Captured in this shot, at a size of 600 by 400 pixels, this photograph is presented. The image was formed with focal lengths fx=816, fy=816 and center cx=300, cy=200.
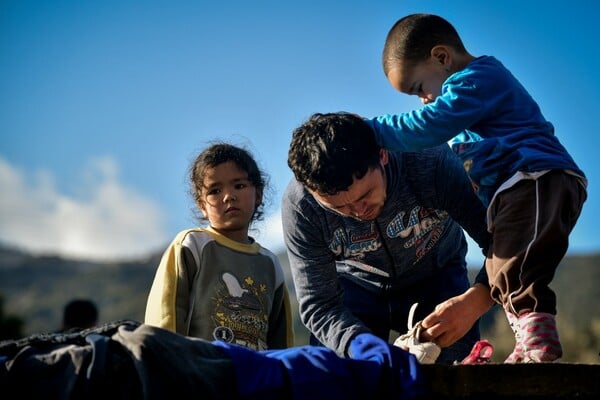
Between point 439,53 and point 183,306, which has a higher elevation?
point 439,53

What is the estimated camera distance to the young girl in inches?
164

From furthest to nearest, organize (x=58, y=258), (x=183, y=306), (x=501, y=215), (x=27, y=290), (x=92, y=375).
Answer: (x=58, y=258) < (x=27, y=290) < (x=183, y=306) < (x=501, y=215) < (x=92, y=375)

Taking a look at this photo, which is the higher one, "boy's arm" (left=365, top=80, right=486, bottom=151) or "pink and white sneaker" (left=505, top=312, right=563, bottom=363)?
"boy's arm" (left=365, top=80, right=486, bottom=151)

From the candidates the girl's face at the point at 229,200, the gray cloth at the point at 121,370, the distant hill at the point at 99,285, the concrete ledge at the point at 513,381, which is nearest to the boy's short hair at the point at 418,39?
the girl's face at the point at 229,200

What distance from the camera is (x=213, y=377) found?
233 cm

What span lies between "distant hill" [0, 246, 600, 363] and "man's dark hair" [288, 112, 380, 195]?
61122mm

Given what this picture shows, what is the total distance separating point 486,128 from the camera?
352cm

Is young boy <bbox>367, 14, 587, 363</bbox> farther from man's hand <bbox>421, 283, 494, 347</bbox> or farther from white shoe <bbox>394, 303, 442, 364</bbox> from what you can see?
white shoe <bbox>394, 303, 442, 364</bbox>

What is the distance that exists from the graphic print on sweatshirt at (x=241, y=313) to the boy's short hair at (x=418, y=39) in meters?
1.37

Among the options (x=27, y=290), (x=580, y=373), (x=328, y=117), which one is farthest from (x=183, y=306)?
(x=27, y=290)

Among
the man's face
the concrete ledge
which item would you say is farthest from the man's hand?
the concrete ledge

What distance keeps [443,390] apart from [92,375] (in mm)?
1052

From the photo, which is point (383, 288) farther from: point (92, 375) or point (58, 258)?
point (58, 258)

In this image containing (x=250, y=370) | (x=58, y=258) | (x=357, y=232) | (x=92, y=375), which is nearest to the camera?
(x=92, y=375)
